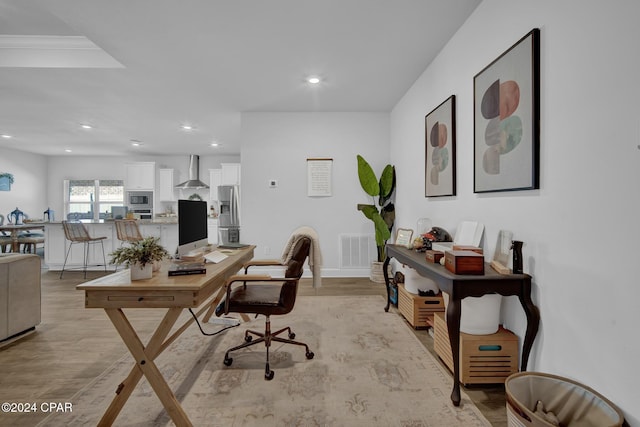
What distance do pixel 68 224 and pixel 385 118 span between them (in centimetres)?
571

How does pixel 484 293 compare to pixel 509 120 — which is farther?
pixel 509 120

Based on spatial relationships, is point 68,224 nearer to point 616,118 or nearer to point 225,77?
point 225,77

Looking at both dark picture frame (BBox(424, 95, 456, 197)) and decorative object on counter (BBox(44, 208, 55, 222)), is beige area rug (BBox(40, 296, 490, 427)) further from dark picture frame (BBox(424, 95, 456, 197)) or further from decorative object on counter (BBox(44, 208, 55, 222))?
decorative object on counter (BBox(44, 208, 55, 222))

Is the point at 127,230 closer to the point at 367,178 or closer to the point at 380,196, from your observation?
the point at 367,178

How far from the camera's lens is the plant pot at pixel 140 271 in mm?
1597

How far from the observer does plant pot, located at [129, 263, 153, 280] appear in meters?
1.60

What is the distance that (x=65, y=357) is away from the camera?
225 centimetres

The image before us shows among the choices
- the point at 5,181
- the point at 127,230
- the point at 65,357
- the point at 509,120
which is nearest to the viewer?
the point at 509,120

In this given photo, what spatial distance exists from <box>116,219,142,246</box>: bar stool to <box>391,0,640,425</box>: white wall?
549 cm

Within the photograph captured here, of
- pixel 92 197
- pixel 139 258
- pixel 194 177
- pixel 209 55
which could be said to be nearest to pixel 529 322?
pixel 139 258

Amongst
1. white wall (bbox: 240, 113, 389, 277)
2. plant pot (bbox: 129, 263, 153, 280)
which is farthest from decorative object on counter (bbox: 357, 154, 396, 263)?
plant pot (bbox: 129, 263, 153, 280)

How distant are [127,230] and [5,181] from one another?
15.7ft

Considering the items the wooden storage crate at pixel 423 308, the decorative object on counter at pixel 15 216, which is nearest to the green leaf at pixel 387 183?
the wooden storage crate at pixel 423 308

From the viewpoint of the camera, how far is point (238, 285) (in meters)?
2.55
